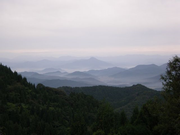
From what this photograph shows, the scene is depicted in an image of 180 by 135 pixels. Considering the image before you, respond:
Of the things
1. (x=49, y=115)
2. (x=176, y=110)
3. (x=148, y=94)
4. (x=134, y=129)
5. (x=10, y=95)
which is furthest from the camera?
(x=148, y=94)

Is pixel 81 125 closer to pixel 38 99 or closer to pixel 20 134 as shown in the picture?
pixel 20 134

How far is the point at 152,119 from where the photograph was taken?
19047 mm

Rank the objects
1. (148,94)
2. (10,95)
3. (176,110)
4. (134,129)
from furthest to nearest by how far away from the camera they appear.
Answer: (148,94), (10,95), (134,129), (176,110)

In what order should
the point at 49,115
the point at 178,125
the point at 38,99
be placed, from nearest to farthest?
the point at 178,125 → the point at 49,115 → the point at 38,99

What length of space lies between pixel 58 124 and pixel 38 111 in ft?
11.8

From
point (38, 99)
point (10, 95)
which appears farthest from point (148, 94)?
point (10, 95)

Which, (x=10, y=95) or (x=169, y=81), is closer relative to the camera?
(x=169, y=81)

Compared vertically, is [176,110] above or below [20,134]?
above

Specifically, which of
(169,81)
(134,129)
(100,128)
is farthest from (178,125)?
(100,128)

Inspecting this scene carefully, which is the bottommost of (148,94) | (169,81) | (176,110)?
(148,94)

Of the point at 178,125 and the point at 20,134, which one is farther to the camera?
the point at 20,134

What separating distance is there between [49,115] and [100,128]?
984 centimetres

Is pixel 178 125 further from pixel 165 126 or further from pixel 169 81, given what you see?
pixel 169 81

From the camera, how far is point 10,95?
2847 cm
